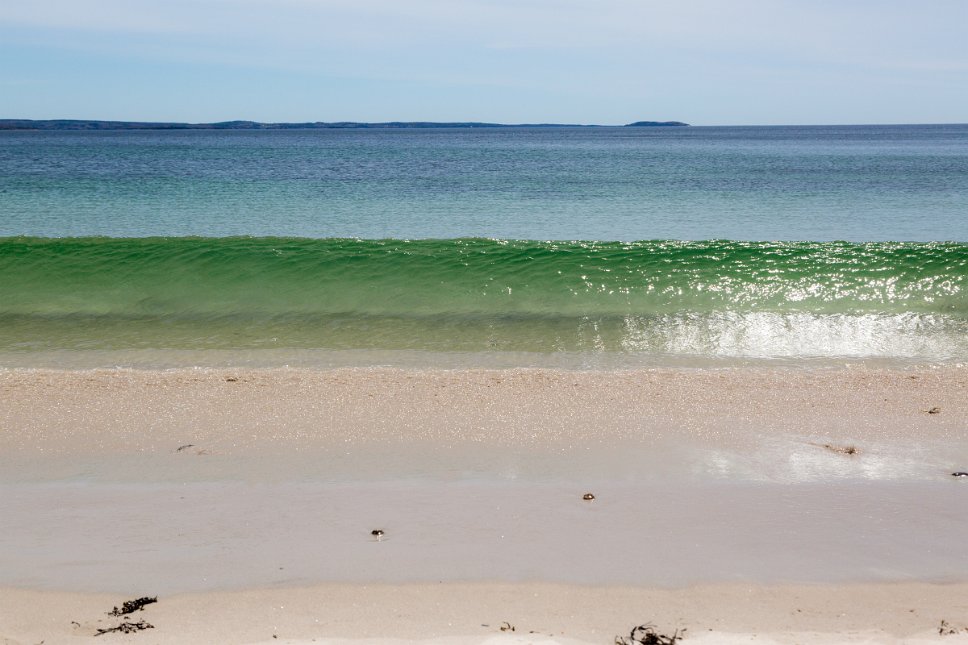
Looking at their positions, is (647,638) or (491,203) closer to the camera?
(647,638)

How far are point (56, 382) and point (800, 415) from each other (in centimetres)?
639

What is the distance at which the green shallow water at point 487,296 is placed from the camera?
372 inches

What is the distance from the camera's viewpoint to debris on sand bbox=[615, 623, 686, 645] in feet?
11.0

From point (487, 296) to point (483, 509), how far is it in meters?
7.37

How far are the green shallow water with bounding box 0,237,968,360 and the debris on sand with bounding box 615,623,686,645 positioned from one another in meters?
5.63

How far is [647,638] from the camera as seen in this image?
11.1 feet

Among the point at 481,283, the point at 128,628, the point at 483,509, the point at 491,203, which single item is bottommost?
the point at 128,628

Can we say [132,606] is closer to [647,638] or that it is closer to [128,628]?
[128,628]

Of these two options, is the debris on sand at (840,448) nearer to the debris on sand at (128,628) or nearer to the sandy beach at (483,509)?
the sandy beach at (483,509)

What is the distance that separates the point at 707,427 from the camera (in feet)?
19.9

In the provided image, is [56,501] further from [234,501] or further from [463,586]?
[463,586]

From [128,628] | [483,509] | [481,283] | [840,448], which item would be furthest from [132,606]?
[481,283]

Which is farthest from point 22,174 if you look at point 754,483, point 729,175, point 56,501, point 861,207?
point 754,483

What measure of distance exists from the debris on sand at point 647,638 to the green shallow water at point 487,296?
5.63 metres
